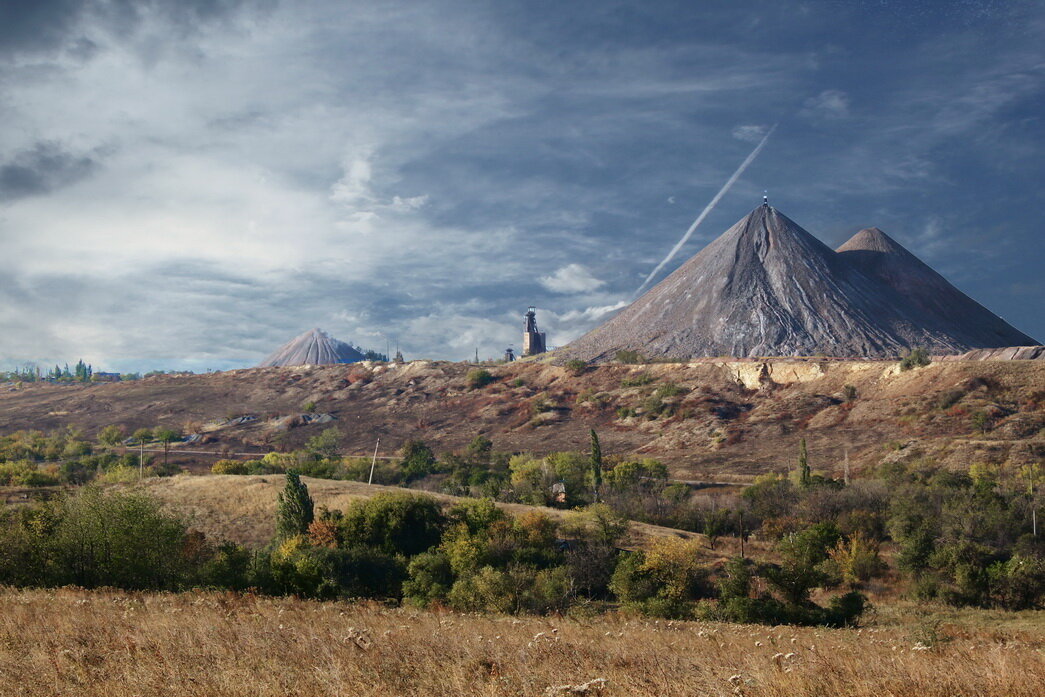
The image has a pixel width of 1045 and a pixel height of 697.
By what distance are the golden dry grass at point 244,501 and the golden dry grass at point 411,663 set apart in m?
35.8

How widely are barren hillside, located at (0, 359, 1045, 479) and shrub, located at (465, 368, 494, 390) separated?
1868 millimetres

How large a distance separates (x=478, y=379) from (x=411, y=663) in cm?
13582

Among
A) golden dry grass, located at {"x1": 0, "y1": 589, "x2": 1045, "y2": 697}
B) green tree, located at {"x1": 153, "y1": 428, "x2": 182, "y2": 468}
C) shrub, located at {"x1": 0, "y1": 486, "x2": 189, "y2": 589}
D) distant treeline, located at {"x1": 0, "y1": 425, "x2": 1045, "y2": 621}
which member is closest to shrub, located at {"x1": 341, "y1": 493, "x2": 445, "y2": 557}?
distant treeline, located at {"x1": 0, "y1": 425, "x2": 1045, "y2": 621}

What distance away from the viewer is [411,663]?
33.7 feet

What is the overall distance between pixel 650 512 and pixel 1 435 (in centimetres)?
12092

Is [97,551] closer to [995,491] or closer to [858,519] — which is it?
[858,519]

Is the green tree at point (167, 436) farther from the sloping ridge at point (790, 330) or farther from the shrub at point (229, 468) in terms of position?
the sloping ridge at point (790, 330)

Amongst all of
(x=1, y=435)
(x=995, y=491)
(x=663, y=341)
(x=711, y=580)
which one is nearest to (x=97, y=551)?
(x=711, y=580)

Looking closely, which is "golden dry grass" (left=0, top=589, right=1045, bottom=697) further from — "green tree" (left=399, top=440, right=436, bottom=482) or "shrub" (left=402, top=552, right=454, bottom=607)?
"green tree" (left=399, top=440, right=436, bottom=482)

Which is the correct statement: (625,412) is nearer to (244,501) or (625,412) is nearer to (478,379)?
(478,379)

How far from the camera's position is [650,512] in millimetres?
60000

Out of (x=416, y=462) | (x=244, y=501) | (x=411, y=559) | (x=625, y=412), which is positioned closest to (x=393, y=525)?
(x=411, y=559)

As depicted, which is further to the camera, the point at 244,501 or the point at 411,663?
the point at 244,501

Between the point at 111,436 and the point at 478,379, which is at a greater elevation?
the point at 478,379
